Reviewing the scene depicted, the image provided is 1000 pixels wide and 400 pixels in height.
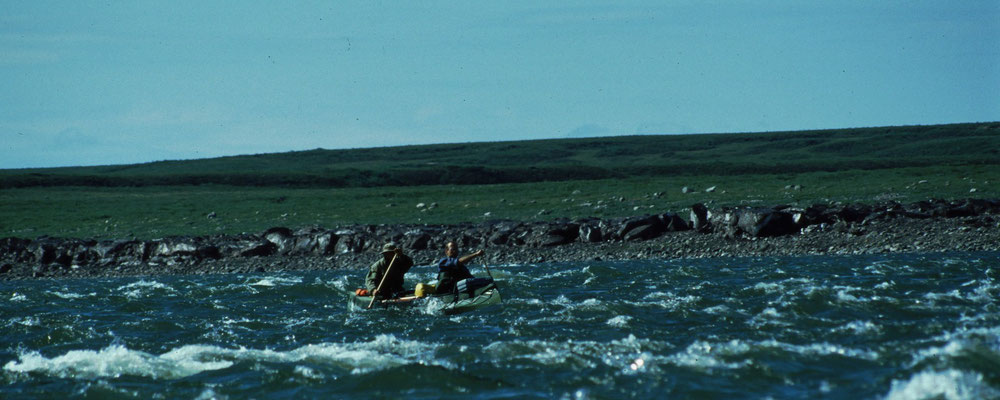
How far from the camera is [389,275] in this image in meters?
21.9

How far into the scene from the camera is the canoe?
65.9 feet

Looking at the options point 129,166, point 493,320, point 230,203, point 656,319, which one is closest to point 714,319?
point 656,319

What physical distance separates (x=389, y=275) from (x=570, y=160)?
83.6 metres

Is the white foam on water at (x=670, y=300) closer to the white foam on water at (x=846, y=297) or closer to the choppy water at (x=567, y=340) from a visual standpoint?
the choppy water at (x=567, y=340)

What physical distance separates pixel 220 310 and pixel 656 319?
9.15 metres

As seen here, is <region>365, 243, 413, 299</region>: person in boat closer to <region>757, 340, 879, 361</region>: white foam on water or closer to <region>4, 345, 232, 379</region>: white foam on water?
<region>4, 345, 232, 379</region>: white foam on water

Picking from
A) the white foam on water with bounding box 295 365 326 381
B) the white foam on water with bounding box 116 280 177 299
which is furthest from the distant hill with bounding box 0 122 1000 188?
the white foam on water with bounding box 295 365 326 381

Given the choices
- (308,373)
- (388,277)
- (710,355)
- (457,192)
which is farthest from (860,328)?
(457,192)

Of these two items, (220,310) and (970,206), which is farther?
(970,206)

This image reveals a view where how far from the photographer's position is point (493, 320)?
18.2 meters

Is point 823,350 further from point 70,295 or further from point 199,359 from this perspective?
point 70,295

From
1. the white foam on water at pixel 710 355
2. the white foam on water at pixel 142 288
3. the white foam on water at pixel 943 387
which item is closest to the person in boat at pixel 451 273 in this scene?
the white foam on water at pixel 710 355

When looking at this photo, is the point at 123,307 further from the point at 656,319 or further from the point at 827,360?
the point at 827,360

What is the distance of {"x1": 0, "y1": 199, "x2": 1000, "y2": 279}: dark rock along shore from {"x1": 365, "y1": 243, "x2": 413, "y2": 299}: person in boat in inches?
326
